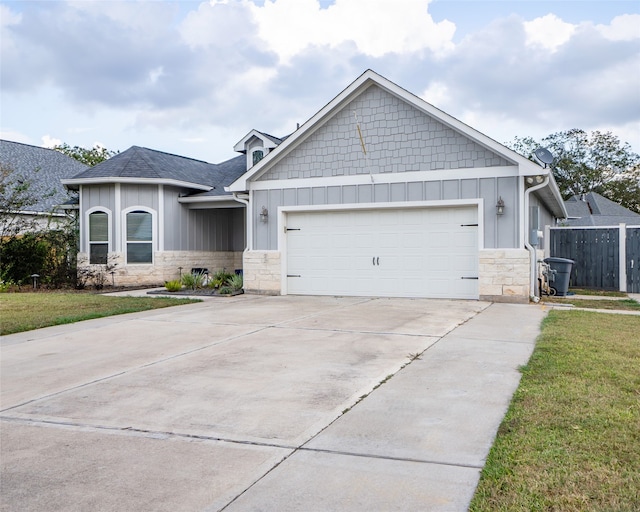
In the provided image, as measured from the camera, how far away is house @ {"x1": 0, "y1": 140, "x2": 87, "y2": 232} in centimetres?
2253

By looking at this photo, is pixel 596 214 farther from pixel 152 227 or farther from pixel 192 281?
pixel 152 227

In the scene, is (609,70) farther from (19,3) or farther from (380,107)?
(19,3)

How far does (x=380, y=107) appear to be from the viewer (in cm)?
1376

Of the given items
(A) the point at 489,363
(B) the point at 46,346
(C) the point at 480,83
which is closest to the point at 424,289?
(A) the point at 489,363

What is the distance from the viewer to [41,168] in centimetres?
2514

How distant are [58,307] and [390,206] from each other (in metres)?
7.68

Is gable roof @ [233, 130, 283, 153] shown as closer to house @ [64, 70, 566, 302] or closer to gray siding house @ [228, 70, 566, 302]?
house @ [64, 70, 566, 302]

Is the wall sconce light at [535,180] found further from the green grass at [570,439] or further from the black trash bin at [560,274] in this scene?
the green grass at [570,439]

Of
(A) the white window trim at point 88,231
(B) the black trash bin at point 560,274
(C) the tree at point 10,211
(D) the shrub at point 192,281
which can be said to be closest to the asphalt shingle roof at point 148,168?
(A) the white window trim at point 88,231

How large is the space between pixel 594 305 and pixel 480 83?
11.9 meters

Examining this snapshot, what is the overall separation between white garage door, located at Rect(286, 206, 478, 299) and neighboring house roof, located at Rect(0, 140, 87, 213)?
12.7m

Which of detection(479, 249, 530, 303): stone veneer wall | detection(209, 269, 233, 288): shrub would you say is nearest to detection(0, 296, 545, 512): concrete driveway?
detection(479, 249, 530, 303): stone veneer wall

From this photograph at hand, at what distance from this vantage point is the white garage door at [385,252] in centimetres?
1322

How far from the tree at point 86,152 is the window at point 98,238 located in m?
24.7
